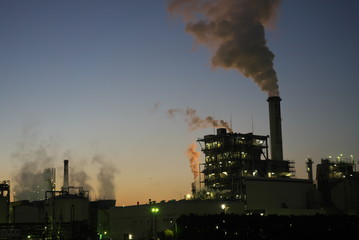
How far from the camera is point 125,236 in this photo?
87062mm

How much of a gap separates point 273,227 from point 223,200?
2208 centimetres

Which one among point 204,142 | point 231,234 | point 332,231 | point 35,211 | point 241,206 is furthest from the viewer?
point 204,142

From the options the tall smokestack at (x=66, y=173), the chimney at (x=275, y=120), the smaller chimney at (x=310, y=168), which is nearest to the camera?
the chimney at (x=275, y=120)

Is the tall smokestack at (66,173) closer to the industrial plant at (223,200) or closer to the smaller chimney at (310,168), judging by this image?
the industrial plant at (223,200)

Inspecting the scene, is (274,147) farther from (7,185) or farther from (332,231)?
(7,185)

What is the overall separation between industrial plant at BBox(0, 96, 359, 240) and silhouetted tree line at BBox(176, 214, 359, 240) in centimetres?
217

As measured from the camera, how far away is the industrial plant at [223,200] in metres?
78.5

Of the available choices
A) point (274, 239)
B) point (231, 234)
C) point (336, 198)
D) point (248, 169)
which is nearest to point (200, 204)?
point (231, 234)

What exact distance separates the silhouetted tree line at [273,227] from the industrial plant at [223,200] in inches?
85.3

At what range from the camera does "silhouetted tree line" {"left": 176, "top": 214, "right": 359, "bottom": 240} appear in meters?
59.4

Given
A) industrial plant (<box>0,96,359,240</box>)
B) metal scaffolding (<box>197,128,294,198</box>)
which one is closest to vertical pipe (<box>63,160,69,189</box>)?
industrial plant (<box>0,96,359,240</box>)

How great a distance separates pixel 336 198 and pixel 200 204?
121 ft

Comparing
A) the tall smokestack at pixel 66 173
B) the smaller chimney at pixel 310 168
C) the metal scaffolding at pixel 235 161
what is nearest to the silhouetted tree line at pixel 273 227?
the metal scaffolding at pixel 235 161

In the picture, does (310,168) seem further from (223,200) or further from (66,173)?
(66,173)
